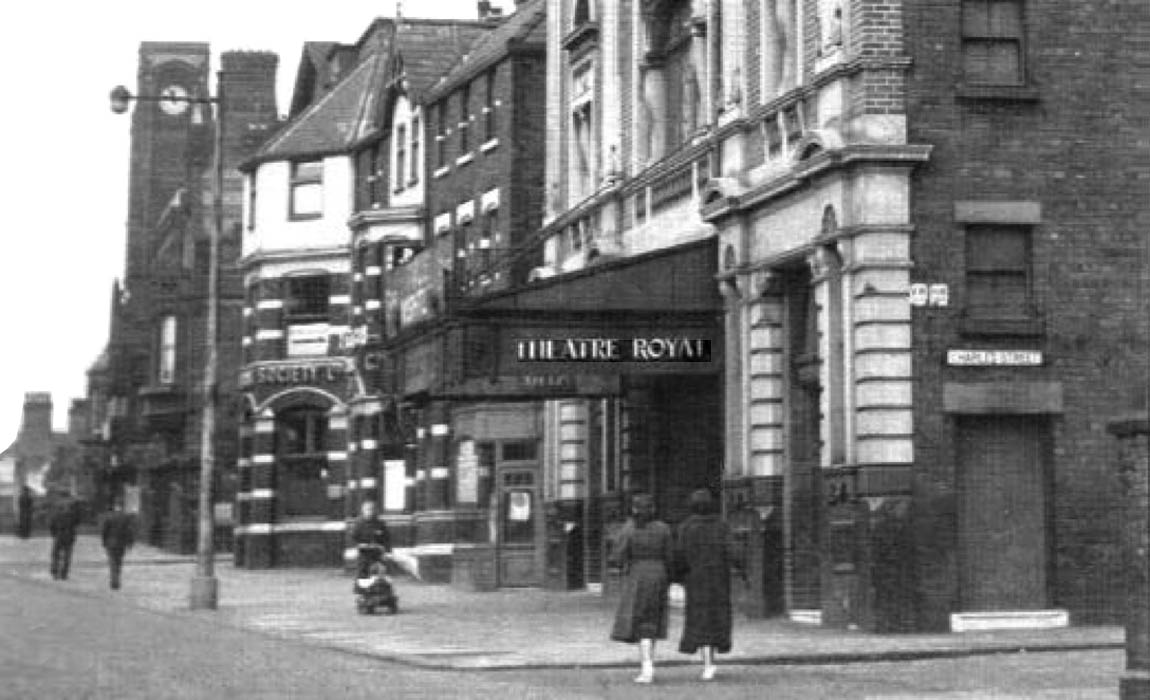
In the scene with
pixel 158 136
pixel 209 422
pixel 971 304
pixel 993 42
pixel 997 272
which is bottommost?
pixel 209 422

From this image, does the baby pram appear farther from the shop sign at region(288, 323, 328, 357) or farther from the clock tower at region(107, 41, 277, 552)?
the clock tower at region(107, 41, 277, 552)

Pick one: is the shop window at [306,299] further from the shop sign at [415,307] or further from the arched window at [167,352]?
the shop sign at [415,307]

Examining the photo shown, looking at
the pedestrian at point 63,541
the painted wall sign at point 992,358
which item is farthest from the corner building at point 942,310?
the pedestrian at point 63,541

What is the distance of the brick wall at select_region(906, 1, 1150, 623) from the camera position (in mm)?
25562

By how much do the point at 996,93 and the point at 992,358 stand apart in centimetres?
316

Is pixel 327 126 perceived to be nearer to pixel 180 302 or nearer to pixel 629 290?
pixel 180 302

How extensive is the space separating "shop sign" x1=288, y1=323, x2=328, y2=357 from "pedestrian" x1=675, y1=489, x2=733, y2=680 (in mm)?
36193

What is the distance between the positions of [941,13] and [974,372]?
4313 millimetres

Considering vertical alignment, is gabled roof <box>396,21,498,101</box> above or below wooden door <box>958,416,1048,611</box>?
above

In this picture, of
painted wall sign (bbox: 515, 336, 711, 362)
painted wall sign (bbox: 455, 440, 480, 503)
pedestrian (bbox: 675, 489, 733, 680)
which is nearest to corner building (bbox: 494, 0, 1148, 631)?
painted wall sign (bbox: 515, 336, 711, 362)

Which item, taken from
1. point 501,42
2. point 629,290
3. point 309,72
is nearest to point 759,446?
point 629,290

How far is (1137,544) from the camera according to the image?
14906 millimetres

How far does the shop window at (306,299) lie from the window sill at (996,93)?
106ft

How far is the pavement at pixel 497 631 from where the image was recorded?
2259 centimetres
